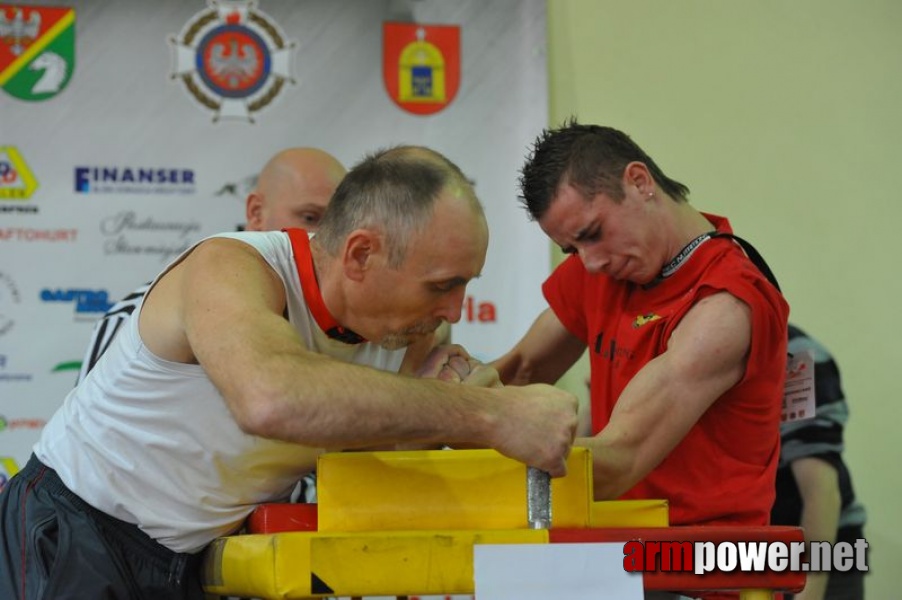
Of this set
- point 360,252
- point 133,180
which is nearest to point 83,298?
point 133,180

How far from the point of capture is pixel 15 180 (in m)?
3.18

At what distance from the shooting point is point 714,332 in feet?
6.40

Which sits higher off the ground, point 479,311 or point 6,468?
point 479,311

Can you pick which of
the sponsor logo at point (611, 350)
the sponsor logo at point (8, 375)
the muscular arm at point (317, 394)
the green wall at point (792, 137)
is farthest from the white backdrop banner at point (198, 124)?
the muscular arm at point (317, 394)

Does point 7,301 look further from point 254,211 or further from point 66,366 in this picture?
point 254,211

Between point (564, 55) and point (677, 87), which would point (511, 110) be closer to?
point (564, 55)

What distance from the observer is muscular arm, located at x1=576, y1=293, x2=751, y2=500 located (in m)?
1.88

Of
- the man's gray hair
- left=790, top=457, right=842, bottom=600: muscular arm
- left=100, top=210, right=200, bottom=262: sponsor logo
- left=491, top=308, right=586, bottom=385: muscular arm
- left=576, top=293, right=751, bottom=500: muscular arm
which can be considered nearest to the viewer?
the man's gray hair

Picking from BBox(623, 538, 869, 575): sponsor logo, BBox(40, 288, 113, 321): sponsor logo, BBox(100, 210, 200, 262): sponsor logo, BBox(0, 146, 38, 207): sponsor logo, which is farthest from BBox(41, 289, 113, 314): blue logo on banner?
BBox(623, 538, 869, 575): sponsor logo

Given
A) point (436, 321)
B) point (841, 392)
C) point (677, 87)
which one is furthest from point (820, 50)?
point (436, 321)

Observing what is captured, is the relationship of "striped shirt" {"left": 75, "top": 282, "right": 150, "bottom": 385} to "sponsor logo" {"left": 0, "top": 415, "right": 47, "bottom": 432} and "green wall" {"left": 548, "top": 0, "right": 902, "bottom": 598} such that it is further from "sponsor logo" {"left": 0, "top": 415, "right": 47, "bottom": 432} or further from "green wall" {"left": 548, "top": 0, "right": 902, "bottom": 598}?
"green wall" {"left": 548, "top": 0, "right": 902, "bottom": 598}

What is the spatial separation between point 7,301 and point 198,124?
0.73 m

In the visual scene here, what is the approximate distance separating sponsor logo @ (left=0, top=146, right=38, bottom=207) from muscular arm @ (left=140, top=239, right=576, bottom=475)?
1856 millimetres

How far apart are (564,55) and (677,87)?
37 centimetres
